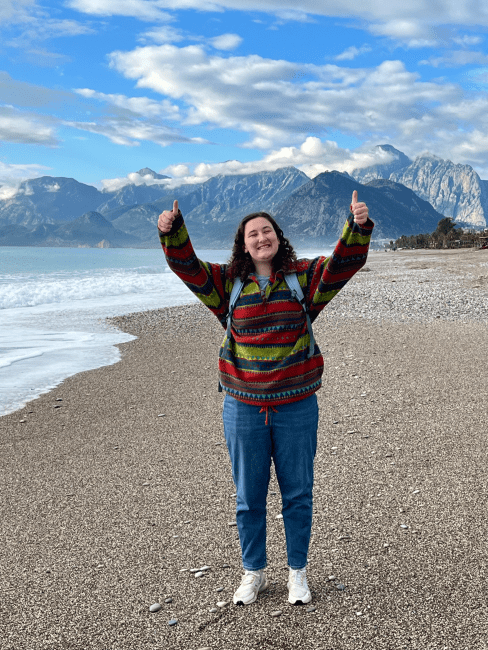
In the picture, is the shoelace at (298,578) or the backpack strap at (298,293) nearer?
the backpack strap at (298,293)

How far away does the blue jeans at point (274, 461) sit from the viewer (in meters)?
2.97

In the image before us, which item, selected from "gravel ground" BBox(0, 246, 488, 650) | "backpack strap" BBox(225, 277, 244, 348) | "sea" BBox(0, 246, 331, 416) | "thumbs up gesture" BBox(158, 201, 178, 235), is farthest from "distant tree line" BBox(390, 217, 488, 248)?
"thumbs up gesture" BBox(158, 201, 178, 235)

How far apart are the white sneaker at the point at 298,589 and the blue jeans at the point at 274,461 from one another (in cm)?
5

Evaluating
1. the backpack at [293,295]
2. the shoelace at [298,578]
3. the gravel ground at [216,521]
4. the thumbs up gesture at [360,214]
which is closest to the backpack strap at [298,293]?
the backpack at [293,295]

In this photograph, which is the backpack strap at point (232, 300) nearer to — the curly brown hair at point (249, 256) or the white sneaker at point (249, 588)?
the curly brown hair at point (249, 256)

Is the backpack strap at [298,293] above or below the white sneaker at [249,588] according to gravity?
above

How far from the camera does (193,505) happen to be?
4.49 m

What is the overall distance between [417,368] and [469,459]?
374cm

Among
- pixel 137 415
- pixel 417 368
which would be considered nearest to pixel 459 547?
pixel 137 415

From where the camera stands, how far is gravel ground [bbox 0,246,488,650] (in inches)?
119

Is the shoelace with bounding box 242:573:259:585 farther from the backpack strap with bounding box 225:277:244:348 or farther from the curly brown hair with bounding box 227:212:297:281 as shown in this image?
the curly brown hair with bounding box 227:212:297:281

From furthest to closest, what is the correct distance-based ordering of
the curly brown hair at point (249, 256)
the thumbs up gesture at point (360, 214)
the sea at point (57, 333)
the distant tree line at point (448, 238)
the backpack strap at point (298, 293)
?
1. the distant tree line at point (448, 238)
2. the sea at point (57, 333)
3. the curly brown hair at point (249, 256)
4. the backpack strap at point (298, 293)
5. the thumbs up gesture at point (360, 214)

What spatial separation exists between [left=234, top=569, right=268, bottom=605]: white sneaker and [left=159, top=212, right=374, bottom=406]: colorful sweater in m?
1.11

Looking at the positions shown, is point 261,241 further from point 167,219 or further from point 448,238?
point 448,238
